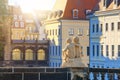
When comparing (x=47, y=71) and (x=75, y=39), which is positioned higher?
(x=75, y=39)

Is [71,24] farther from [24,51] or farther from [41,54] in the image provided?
[41,54]

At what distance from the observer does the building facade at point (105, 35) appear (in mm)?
53500

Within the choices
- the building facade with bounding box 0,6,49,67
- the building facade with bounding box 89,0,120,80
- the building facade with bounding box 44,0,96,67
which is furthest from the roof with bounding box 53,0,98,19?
the building facade with bounding box 89,0,120,80

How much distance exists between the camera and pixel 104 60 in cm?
5628

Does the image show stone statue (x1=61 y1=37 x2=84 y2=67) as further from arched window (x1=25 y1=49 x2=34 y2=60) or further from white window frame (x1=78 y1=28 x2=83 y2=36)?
arched window (x1=25 y1=49 x2=34 y2=60)

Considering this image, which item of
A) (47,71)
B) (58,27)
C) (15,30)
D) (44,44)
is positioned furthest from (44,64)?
(47,71)

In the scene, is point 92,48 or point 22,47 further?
point 22,47

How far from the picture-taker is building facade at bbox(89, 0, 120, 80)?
2106 inches

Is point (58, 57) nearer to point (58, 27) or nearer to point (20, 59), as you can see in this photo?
point (58, 27)

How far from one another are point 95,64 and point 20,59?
24.5 meters

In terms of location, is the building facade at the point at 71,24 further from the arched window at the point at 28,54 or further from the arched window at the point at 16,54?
the arched window at the point at 16,54

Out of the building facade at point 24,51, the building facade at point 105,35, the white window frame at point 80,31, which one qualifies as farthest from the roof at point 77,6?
the building facade at point 105,35

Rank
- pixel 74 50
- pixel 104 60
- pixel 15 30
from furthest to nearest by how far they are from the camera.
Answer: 1. pixel 15 30
2. pixel 104 60
3. pixel 74 50

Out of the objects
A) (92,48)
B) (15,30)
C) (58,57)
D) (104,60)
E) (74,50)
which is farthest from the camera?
(15,30)
